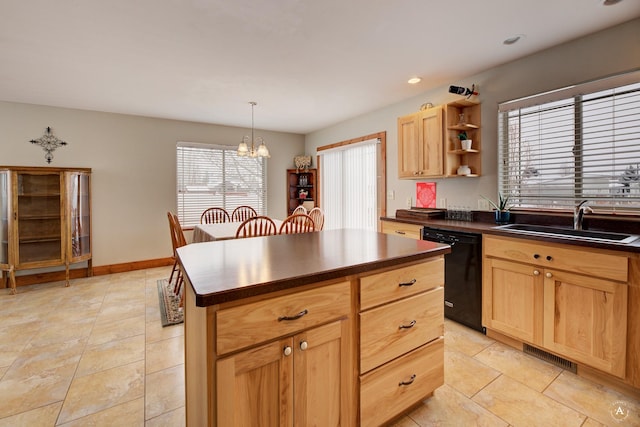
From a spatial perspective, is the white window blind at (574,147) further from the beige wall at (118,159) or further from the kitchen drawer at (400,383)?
the beige wall at (118,159)

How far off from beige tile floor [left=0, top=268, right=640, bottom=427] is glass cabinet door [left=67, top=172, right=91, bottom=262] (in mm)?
1265

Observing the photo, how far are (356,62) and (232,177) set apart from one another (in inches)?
132

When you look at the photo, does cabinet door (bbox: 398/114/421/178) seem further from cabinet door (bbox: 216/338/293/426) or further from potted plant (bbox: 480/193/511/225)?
cabinet door (bbox: 216/338/293/426)

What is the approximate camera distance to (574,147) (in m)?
2.44

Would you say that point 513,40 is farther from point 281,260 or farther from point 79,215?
point 79,215

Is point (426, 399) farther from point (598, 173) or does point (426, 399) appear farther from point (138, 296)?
point (138, 296)

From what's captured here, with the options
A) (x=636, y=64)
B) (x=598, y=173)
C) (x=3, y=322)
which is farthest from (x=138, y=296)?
(x=636, y=64)

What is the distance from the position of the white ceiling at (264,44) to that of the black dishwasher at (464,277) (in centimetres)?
158

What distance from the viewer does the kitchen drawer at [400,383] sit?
137 centimetres

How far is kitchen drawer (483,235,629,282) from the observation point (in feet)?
5.70

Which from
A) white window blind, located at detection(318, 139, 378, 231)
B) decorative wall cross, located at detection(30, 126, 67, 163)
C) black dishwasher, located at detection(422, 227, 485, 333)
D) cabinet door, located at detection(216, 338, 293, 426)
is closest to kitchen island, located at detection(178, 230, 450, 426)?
cabinet door, located at detection(216, 338, 293, 426)

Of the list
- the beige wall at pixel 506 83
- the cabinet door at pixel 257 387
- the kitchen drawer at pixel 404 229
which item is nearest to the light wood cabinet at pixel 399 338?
the cabinet door at pixel 257 387

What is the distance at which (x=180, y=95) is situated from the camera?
3.69m

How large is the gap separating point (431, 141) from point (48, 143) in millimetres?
4932
